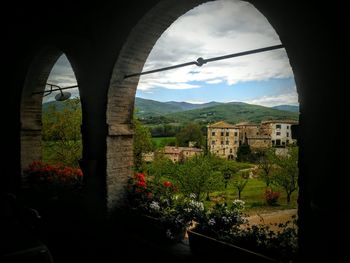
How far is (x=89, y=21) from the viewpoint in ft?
14.8

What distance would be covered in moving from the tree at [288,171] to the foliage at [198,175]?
580 centimetres

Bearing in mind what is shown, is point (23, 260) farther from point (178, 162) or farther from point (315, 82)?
point (178, 162)

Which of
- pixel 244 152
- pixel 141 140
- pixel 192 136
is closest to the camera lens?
pixel 192 136

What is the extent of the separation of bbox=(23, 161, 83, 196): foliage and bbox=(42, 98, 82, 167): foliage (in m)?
8.81

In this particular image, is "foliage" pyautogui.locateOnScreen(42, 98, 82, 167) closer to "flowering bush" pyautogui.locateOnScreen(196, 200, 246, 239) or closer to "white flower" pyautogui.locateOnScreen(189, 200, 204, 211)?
"white flower" pyautogui.locateOnScreen(189, 200, 204, 211)

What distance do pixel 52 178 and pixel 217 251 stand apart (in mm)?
3766

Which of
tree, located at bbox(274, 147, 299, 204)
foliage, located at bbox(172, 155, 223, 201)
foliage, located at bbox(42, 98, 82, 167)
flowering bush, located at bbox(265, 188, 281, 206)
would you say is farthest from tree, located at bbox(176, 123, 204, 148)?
flowering bush, located at bbox(265, 188, 281, 206)

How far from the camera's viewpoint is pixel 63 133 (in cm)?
1509

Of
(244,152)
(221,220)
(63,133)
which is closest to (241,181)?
(244,152)

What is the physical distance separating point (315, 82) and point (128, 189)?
9.98 ft

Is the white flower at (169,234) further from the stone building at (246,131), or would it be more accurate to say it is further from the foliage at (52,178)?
the stone building at (246,131)

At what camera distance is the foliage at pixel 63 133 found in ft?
48.8

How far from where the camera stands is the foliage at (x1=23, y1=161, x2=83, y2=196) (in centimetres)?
530

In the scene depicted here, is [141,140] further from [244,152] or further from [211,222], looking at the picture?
[211,222]
